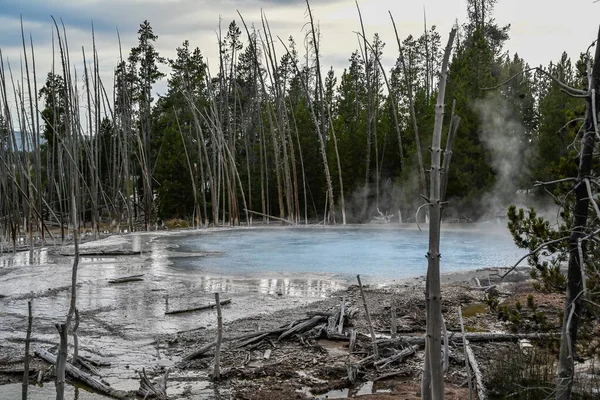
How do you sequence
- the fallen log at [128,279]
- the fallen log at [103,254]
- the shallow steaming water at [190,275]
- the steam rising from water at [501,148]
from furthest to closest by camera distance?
the steam rising from water at [501,148] < the fallen log at [103,254] < the fallen log at [128,279] < the shallow steaming water at [190,275]

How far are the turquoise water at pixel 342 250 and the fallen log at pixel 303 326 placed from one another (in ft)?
11.7

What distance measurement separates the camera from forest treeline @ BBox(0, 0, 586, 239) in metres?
15.1

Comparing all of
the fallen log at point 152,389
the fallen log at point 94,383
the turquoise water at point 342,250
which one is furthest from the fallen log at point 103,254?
the fallen log at point 152,389

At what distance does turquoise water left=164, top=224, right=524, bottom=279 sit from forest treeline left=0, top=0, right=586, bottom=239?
1.51 m

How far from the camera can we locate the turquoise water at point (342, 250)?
421 inches

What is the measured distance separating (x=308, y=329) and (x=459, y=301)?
7.54ft

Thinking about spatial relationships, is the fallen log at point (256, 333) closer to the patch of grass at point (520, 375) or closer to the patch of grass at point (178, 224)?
the patch of grass at point (520, 375)

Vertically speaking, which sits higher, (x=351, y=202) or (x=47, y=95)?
(x=47, y=95)

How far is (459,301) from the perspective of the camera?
756cm

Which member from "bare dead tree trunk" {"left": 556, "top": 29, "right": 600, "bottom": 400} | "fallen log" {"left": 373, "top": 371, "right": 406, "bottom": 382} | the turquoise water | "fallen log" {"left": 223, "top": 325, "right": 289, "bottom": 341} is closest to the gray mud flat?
"fallen log" {"left": 223, "top": 325, "right": 289, "bottom": 341}

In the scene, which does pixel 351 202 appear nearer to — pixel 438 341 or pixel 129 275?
pixel 129 275

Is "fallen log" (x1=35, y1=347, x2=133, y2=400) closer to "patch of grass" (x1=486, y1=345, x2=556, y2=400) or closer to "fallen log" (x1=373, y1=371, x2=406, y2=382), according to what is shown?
"fallen log" (x1=373, y1=371, x2=406, y2=382)

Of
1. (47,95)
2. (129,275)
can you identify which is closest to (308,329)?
(129,275)

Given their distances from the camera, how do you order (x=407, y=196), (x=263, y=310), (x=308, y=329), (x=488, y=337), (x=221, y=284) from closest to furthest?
(x=488, y=337) < (x=308, y=329) < (x=263, y=310) < (x=221, y=284) < (x=407, y=196)
